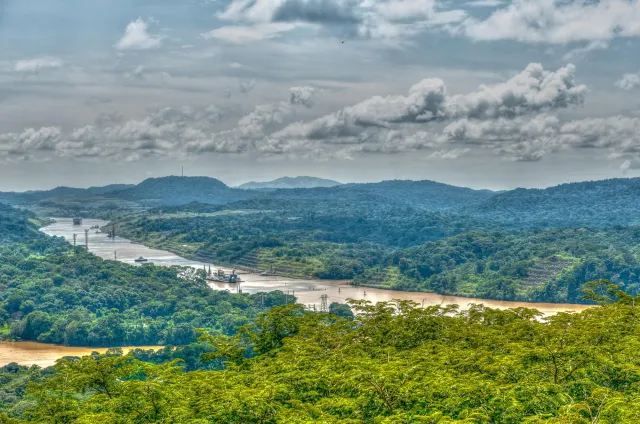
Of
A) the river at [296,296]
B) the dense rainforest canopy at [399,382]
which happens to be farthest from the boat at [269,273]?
the dense rainforest canopy at [399,382]

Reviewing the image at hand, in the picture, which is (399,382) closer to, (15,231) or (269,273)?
(269,273)

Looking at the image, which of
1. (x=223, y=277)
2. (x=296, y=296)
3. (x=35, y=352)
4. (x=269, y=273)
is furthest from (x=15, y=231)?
(x=35, y=352)

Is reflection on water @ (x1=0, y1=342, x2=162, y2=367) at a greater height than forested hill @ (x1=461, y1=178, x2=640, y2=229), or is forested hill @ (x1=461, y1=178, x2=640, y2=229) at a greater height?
forested hill @ (x1=461, y1=178, x2=640, y2=229)

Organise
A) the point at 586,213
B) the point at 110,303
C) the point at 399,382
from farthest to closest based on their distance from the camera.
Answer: the point at 586,213
the point at 110,303
the point at 399,382

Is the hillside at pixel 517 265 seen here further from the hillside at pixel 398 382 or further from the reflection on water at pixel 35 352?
the hillside at pixel 398 382

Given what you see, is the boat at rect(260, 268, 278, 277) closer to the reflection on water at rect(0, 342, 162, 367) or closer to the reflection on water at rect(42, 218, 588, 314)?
the reflection on water at rect(42, 218, 588, 314)

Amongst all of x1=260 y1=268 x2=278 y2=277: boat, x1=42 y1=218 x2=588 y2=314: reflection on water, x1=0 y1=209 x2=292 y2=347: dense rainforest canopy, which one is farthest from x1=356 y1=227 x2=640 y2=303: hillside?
x1=0 y1=209 x2=292 y2=347: dense rainforest canopy

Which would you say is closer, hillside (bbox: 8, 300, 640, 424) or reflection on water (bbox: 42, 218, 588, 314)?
hillside (bbox: 8, 300, 640, 424)

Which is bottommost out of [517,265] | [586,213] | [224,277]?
[224,277]
